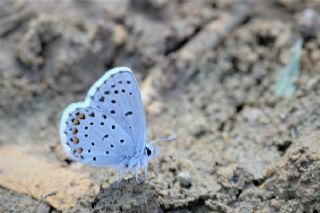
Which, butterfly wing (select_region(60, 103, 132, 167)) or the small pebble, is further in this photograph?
the small pebble

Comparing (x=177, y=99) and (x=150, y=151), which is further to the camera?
(x=177, y=99)

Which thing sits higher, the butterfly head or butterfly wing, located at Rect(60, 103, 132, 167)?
butterfly wing, located at Rect(60, 103, 132, 167)

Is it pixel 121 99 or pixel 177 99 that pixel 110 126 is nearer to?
pixel 121 99

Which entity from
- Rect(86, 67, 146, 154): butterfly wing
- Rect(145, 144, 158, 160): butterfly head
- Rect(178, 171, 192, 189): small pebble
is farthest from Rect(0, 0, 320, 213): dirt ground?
Rect(86, 67, 146, 154): butterfly wing

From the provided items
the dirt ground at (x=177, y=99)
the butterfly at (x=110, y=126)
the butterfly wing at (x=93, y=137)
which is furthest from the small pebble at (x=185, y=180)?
the butterfly wing at (x=93, y=137)

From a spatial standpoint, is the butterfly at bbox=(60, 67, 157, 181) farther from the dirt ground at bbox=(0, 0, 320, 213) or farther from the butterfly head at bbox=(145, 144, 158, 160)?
the dirt ground at bbox=(0, 0, 320, 213)

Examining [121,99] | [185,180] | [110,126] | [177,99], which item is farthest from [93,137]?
[177,99]

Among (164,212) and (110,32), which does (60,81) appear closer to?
(110,32)

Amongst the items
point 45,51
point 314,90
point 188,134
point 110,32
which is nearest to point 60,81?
point 45,51
